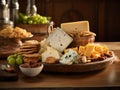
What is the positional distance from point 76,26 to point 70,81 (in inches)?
19.3

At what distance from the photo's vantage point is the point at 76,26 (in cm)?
186

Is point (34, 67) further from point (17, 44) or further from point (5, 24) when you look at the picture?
point (5, 24)

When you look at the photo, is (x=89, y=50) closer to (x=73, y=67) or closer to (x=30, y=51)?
(x=73, y=67)

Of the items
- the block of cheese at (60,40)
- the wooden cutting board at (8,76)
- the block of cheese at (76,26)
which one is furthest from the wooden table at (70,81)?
the block of cheese at (76,26)

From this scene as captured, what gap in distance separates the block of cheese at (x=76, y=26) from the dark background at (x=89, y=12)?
9.96 feet

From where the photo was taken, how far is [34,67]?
1.50 meters

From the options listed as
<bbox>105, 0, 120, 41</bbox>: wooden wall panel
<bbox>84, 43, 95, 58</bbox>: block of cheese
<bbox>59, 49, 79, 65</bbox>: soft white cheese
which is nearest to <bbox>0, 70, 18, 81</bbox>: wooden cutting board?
<bbox>59, 49, 79, 65</bbox>: soft white cheese

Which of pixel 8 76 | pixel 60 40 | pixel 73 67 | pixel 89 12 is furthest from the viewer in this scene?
pixel 89 12

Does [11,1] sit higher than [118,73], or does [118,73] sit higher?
[11,1]

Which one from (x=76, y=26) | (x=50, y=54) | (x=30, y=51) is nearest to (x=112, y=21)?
(x=76, y=26)

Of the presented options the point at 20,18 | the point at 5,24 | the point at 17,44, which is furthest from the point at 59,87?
the point at 20,18

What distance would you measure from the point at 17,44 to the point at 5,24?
0.49m

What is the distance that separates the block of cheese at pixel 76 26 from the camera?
1839 mm

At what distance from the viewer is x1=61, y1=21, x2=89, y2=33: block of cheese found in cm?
184
